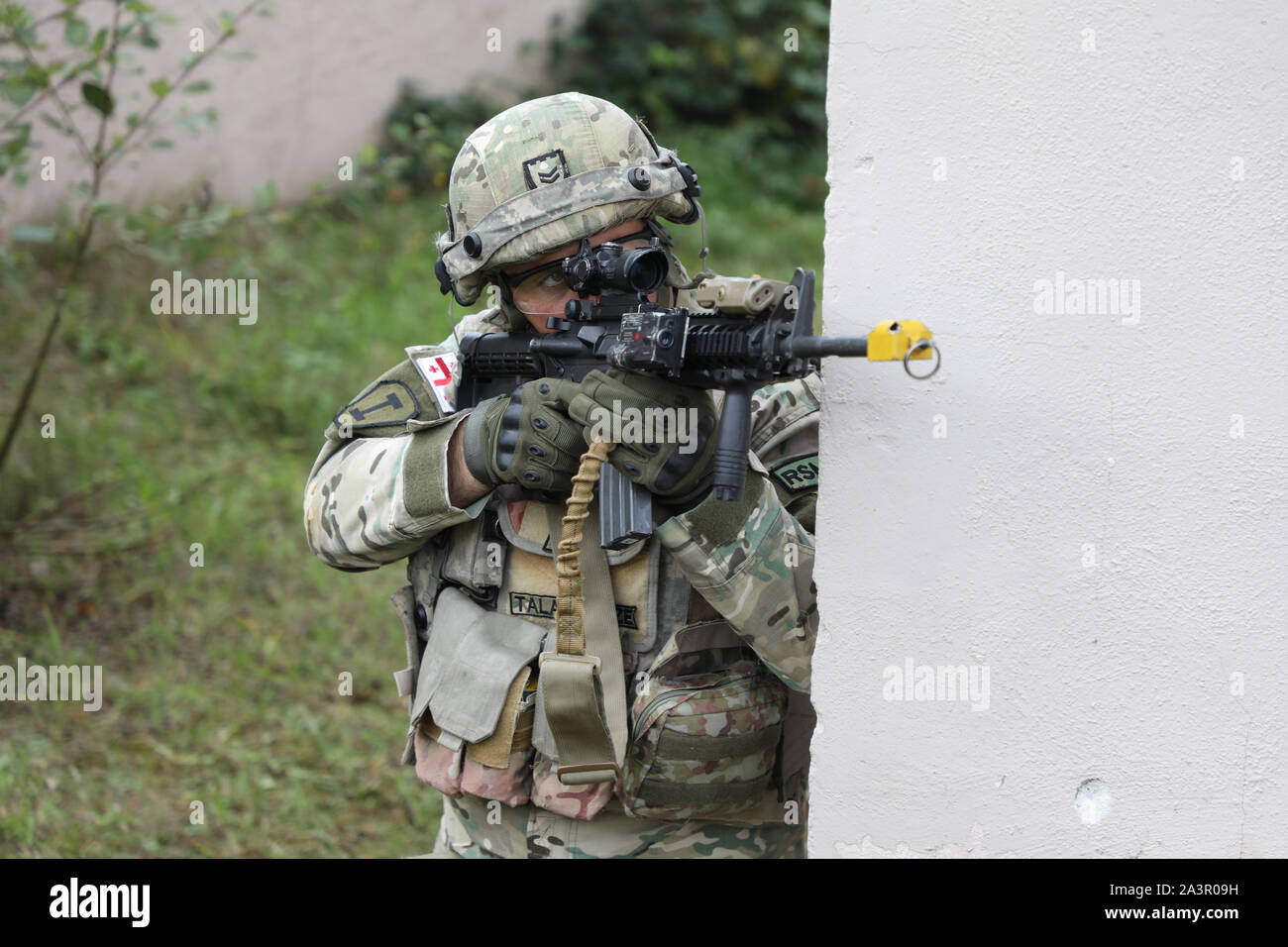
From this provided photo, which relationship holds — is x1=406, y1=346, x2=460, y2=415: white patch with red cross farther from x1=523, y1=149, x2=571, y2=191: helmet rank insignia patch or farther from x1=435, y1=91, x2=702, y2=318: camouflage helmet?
x1=523, y1=149, x2=571, y2=191: helmet rank insignia patch

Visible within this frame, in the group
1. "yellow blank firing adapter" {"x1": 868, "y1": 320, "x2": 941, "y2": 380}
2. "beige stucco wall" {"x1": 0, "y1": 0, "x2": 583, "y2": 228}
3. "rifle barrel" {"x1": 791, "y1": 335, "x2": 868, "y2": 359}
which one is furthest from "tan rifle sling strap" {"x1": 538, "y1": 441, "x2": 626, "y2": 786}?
"beige stucco wall" {"x1": 0, "y1": 0, "x2": 583, "y2": 228}

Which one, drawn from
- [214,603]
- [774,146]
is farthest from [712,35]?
[214,603]

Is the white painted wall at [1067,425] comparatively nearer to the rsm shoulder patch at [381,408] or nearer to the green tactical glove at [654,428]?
the green tactical glove at [654,428]

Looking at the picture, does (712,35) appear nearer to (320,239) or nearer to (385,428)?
(320,239)

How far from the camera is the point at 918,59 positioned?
5.23ft

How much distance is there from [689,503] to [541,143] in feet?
2.24

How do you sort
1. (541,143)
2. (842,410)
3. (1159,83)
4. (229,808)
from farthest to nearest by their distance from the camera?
1. (229,808)
2. (541,143)
3. (842,410)
4. (1159,83)

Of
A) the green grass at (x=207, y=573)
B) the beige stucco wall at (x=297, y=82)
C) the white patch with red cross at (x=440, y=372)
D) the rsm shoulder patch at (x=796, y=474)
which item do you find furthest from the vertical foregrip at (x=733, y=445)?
the beige stucco wall at (x=297, y=82)

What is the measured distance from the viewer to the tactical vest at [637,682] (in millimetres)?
2070

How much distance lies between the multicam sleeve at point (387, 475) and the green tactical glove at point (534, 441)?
0.38ft

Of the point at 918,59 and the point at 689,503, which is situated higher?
the point at 918,59

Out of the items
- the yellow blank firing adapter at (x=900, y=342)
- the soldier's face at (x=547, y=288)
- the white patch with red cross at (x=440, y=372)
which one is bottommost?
the yellow blank firing adapter at (x=900, y=342)

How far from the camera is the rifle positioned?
1.64 metres

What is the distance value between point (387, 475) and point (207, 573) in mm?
2706
